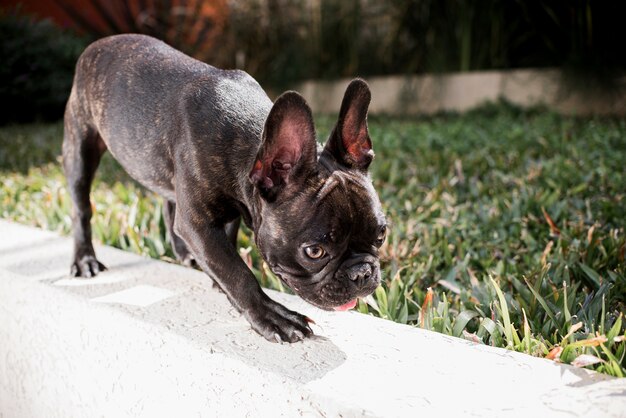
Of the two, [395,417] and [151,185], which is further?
[151,185]

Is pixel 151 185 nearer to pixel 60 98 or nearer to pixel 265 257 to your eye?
pixel 265 257

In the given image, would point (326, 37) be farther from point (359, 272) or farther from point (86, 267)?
point (359, 272)

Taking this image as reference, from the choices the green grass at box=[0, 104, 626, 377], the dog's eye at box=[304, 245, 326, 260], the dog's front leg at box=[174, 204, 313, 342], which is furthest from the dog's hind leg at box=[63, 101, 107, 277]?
the dog's eye at box=[304, 245, 326, 260]

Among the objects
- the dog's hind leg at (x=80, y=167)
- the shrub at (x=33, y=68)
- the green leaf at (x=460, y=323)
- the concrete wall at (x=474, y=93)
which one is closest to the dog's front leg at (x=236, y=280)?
the green leaf at (x=460, y=323)

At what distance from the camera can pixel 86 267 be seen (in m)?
2.59

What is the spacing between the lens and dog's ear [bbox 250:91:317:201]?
1.72 metres

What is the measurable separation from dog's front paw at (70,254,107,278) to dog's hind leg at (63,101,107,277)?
0.20 ft

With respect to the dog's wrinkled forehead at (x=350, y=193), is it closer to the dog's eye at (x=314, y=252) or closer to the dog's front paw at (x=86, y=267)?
the dog's eye at (x=314, y=252)

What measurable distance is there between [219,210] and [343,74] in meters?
8.73

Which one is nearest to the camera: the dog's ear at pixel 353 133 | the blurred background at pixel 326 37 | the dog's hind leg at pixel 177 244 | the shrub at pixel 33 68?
the dog's ear at pixel 353 133

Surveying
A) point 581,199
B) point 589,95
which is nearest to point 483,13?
point 589,95

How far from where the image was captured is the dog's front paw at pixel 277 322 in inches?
73.6

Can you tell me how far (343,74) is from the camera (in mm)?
10492

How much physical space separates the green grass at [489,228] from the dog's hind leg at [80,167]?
35cm
